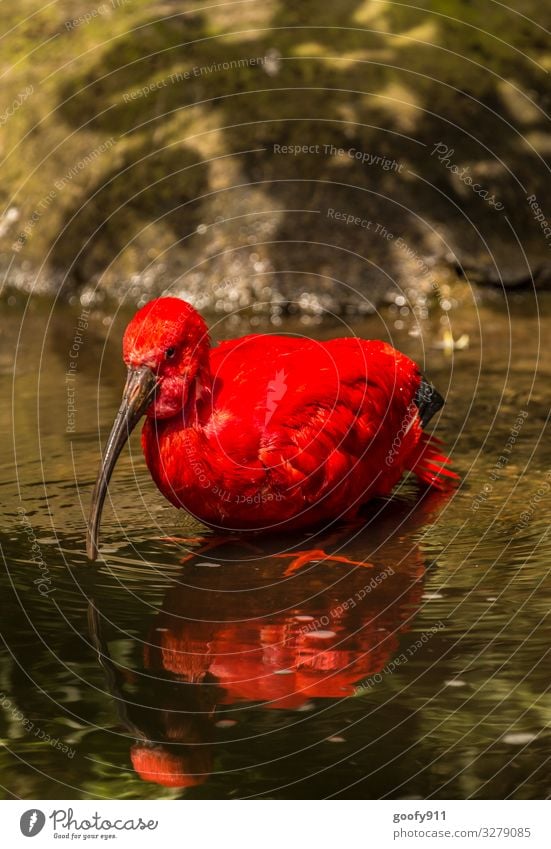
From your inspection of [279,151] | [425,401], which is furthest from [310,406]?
[279,151]

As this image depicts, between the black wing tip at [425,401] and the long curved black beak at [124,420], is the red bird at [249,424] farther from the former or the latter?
the black wing tip at [425,401]

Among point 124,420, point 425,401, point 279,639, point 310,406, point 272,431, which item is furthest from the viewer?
point 425,401

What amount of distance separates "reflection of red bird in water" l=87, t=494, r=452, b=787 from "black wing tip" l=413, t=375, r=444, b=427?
0.65m

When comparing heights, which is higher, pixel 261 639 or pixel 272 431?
pixel 272 431

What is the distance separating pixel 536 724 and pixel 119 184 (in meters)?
7.64

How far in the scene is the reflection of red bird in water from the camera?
3.99m

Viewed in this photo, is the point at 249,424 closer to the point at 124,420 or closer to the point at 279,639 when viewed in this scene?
the point at 124,420

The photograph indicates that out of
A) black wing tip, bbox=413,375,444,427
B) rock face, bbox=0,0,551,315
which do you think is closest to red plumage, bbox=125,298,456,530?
black wing tip, bbox=413,375,444,427

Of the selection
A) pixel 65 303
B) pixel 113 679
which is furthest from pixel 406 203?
pixel 113 679

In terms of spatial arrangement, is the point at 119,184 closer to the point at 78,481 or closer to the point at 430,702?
the point at 78,481

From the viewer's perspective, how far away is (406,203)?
10078 millimetres

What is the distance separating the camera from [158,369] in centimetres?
497

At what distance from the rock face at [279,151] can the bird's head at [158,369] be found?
4.67 meters

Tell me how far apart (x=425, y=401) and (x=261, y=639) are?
1.79 metres
